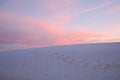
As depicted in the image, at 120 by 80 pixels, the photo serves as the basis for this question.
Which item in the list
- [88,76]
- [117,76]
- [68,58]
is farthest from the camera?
[68,58]

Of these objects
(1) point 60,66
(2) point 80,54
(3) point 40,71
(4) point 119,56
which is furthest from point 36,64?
(4) point 119,56

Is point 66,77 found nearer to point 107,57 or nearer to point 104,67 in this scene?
point 104,67

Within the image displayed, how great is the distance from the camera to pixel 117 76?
837 centimetres

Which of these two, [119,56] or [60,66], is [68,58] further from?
[119,56]

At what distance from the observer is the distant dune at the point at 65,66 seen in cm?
920

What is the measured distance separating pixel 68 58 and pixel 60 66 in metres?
1.08

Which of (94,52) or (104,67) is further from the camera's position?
(94,52)

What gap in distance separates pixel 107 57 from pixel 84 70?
6.04ft

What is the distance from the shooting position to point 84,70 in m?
9.77

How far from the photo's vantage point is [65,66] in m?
10.7

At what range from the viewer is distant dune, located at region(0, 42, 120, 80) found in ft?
30.2

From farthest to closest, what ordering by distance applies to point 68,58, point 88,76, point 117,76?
point 68,58 < point 88,76 < point 117,76

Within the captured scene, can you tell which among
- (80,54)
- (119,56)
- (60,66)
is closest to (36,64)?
(60,66)

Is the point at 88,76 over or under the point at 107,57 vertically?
under
